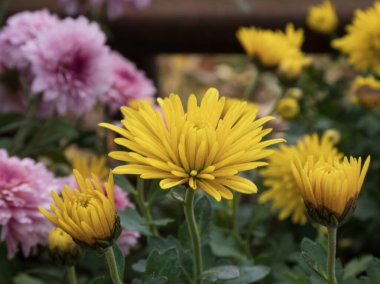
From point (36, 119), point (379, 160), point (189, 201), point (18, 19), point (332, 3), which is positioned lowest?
point (189, 201)

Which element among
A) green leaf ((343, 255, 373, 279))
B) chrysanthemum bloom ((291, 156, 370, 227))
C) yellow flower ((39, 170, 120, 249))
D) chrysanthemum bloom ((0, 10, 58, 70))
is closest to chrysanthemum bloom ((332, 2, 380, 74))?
green leaf ((343, 255, 373, 279))

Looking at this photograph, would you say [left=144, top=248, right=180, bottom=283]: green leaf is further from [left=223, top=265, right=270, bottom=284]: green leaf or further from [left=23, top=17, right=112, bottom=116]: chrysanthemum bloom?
[left=23, top=17, right=112, bottom=116]: chrysanthemum bloom

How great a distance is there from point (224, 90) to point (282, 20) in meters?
0.86

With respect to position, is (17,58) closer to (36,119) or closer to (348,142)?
(36,119)

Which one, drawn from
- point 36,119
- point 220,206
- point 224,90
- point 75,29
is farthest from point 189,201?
point 224,90

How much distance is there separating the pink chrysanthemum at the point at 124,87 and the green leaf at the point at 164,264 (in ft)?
1.88

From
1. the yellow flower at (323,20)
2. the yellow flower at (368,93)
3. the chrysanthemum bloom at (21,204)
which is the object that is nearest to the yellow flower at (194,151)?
the chrysanthemum bloom at (21,204)

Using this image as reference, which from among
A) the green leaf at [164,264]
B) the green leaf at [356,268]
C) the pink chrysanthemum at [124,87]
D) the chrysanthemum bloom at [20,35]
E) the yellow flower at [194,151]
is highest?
the chrysanthemum bloom at [20,35]

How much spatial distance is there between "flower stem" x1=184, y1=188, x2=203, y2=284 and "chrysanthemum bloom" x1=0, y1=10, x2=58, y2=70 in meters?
0.59

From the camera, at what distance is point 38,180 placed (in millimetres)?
1084

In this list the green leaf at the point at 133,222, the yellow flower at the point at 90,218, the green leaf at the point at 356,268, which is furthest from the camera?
the green leaf at the point at 356,268

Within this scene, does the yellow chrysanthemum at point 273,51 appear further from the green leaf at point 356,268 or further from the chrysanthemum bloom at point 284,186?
the green leaf at point 356,268

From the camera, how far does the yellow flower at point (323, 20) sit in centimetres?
160

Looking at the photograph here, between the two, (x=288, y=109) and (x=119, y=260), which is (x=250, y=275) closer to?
(x=119, y=260)
